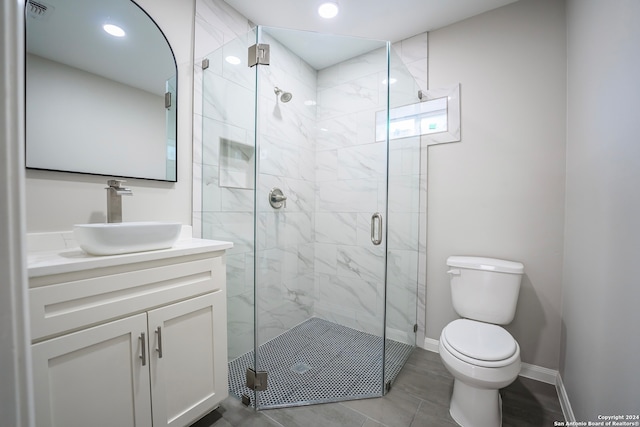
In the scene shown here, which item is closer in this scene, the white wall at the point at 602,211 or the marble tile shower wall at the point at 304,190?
the white wall at the point at 602,211

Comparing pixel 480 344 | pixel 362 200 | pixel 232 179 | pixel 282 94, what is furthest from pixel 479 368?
pixel 282 94

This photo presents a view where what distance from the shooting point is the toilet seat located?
1262 mm

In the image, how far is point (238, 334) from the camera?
1.85m

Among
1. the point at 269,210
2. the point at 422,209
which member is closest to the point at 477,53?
the point at 422,209

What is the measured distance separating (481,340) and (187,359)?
1507 mm

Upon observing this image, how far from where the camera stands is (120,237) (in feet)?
3.38

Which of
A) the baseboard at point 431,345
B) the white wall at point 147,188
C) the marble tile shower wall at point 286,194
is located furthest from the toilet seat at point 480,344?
the white wall at point 147,188

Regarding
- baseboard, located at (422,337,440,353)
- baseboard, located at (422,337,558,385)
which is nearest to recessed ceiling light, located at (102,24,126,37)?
baseboard, located at (422,337,440,353)

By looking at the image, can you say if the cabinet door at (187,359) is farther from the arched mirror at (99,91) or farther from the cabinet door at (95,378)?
the arched mirror at (99,91)

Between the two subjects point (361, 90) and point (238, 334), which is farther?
point (361, 90)

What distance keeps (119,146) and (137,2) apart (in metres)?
0.81

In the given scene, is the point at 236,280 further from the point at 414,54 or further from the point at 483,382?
the point at 414,54

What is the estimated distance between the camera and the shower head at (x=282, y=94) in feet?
6.79

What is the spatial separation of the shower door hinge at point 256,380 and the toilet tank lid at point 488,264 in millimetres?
1409
